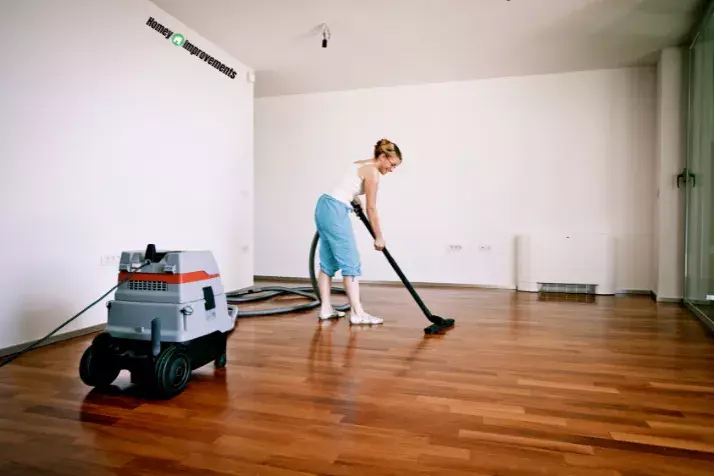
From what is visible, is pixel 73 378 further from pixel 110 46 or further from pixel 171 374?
pixel 110 46

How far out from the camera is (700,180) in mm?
3623

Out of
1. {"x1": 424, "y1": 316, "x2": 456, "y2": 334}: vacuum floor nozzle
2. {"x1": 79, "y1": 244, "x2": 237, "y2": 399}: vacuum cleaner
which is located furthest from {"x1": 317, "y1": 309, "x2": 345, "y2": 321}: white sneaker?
{"x1": 79, "y1": 244, "x2": 237, "y2": 399}: vacuum cleaner

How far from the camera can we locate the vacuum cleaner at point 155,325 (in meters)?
1.72

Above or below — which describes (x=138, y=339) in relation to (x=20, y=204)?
below

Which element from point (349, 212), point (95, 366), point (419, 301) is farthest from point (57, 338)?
point (419, 301)

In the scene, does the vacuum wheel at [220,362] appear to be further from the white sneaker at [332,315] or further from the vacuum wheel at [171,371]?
the white sneaker at [332,315]

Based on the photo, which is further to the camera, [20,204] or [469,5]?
[469,5]

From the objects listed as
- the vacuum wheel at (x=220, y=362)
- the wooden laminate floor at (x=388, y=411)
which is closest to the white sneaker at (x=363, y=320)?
the wooden laminate floor at (x=388, y=411)

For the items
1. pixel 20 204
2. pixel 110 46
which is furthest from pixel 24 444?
pixel 110 46

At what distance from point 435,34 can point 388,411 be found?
3369 millimetres

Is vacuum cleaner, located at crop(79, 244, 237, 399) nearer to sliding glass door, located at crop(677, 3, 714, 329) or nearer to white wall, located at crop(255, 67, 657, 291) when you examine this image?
sliding glass door, located at crop(677, 3, 714, 329)

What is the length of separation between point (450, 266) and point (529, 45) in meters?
2.41

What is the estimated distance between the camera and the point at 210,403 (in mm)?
1682

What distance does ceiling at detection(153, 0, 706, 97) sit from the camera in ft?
11.4
